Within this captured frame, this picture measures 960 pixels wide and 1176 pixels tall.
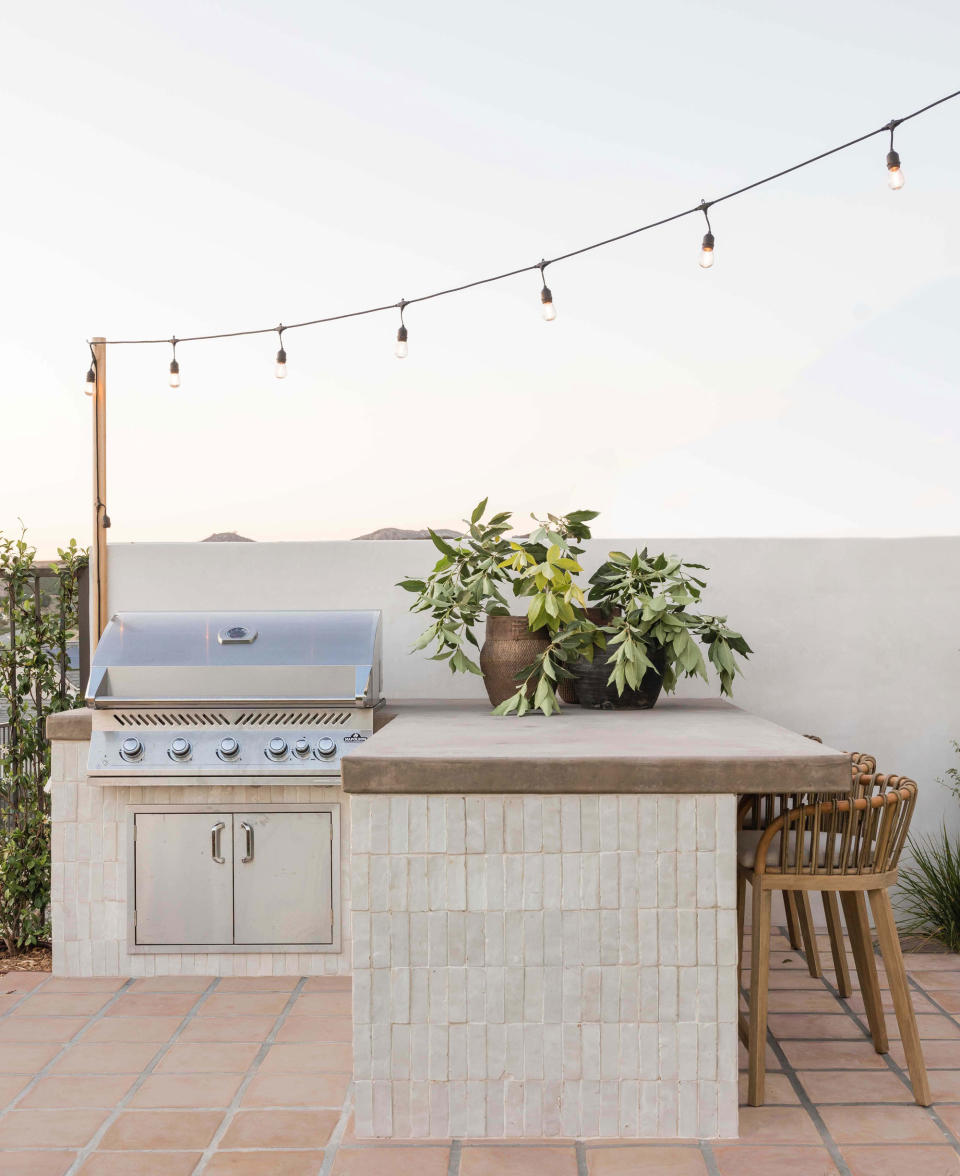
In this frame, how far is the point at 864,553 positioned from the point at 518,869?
2.58 meters

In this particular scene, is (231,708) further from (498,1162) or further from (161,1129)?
(498,1162)

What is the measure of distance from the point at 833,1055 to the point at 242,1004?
1.94m

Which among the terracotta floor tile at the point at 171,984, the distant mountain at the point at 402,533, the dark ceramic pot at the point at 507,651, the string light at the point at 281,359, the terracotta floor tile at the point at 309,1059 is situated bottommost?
the terracotta floor tile at the point at 171,984

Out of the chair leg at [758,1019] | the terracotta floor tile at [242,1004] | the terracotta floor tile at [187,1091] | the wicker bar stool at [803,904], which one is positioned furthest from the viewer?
the terracotta floor tile at [242,1004]

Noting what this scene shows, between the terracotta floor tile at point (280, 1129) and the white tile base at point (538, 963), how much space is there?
0.17 m

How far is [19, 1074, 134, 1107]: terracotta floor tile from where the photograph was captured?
2.79 m

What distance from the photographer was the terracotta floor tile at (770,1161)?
2350 millimetres

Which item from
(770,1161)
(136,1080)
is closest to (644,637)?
(770,1161)

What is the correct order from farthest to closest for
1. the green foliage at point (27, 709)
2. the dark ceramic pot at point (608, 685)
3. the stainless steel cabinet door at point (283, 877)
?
the green foliage at point (27, 709) → the stainless steel cabinet door at point (283, 877) → the dark ceramic pot at point (608, 685)

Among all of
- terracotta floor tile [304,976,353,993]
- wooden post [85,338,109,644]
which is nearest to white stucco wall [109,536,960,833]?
wooden post [85,338,109,644]

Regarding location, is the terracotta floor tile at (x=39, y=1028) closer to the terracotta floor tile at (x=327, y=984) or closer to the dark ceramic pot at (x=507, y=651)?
the terracotta floor tile at (x=327, y=984)

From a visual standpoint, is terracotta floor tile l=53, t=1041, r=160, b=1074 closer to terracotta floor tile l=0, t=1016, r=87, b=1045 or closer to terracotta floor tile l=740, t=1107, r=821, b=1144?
terracotta floor tile l=0, t=1016, r=87, b=1045

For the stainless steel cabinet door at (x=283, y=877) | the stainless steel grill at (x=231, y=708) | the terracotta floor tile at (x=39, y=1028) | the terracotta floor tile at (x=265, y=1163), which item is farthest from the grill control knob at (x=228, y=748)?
the terracotta floor tile at (x=265, y=1163)

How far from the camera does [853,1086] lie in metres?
2.82
